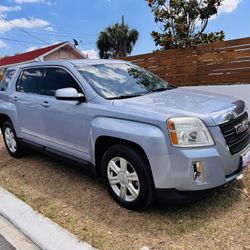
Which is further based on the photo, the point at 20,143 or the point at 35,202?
the point at 20,143

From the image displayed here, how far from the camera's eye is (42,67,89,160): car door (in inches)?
176

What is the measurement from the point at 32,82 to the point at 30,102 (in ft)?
1.33

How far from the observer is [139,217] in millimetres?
3822

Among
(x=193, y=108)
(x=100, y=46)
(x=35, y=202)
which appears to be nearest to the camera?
(x=193, y=108)

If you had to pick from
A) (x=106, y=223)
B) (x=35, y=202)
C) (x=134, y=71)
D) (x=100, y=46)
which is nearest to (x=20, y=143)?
(x=35, y=202)

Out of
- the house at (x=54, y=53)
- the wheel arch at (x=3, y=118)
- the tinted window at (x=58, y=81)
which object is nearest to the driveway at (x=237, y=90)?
the tinted window at (x=58, y=81)

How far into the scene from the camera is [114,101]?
13.5 feet

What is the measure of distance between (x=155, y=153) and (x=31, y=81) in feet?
10.5

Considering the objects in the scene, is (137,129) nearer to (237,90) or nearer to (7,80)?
(7,80)

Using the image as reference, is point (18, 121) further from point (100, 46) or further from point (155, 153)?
point (100, 46)

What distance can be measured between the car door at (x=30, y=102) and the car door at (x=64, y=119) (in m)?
0.20

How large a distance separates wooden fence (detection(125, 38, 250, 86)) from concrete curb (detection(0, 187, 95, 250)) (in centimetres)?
615

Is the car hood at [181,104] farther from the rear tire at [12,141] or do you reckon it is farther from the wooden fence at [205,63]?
the wooden fence at [205,63]

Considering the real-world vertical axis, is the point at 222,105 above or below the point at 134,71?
below
